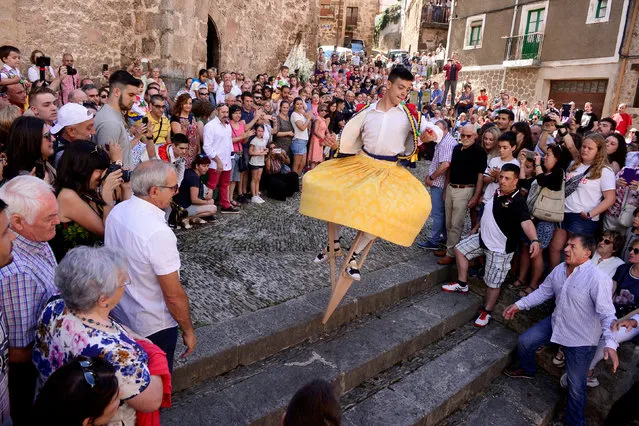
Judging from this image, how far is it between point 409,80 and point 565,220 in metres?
2.59

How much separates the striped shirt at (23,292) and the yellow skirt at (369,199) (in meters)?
2.17

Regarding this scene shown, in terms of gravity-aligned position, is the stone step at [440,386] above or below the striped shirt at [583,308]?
below

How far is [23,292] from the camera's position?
2062 millimetres

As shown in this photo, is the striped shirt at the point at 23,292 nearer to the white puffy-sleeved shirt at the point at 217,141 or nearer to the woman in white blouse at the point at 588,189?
the white puffy-sleeved shirt at the point at 217,141

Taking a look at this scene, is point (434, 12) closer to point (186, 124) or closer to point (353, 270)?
point (186, 124)

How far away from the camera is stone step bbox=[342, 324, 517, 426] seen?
3.62 meters

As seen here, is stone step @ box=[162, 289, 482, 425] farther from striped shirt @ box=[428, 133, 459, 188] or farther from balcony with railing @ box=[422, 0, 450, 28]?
balcony with railing @ box=[422, 0, 450, 28]

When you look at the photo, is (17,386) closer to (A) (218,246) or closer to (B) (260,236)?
(A) (218,246)

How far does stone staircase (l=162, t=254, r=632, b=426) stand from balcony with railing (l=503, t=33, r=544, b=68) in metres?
18.8

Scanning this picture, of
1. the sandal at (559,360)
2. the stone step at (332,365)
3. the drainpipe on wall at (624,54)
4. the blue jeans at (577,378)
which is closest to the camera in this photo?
the stone step at (332,365)

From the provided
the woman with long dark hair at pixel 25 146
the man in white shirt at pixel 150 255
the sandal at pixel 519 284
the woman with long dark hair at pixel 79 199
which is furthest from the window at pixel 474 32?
the man in white shirt at pixel 150 255

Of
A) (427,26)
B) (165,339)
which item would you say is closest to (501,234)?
(165,339)

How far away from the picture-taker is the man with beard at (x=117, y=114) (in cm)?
420

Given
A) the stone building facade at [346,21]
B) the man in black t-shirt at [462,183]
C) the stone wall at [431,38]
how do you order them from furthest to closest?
the stone building facade at [346,21] → the stone wall at [431,38] → the man in black t-shirt at [462,183]
